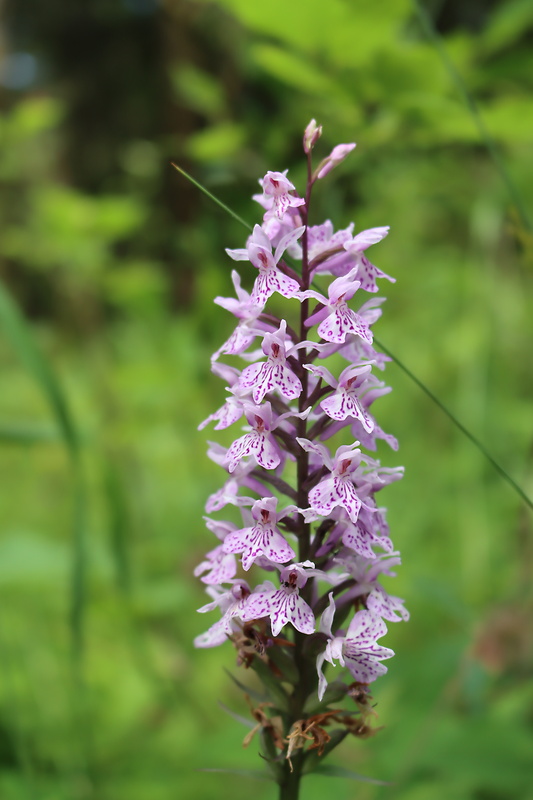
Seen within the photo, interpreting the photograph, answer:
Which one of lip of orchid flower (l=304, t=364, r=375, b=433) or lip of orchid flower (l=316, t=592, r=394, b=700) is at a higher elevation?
lip of orchid flower (l=304, t=364, r=375, b=433)

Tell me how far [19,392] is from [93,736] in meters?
2.86

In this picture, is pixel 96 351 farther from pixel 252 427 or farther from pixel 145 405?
pixel 252 427

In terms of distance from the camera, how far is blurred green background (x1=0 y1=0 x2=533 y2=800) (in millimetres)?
2088

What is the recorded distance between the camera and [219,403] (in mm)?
3639

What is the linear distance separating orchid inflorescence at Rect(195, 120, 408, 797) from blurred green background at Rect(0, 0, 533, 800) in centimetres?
62

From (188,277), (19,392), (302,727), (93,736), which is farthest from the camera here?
(19,392)

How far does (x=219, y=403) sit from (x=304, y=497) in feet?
8.02

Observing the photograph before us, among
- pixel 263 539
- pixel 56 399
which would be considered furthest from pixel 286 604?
pixel 56 399

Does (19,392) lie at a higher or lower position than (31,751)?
higher

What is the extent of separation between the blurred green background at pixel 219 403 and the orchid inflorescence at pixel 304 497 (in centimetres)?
62

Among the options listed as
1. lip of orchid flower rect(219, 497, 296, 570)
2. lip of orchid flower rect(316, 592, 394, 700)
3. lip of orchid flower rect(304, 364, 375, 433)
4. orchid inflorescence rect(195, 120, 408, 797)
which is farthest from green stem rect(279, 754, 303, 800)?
lip of orchid flower rect(304, 364, 375, 433)

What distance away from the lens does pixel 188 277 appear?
170 inches

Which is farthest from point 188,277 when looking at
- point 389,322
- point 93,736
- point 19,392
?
point 93,736

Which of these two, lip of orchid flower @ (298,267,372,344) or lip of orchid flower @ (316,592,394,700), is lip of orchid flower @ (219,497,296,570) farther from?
lip of orchid flower @ (298,267,372,344)
